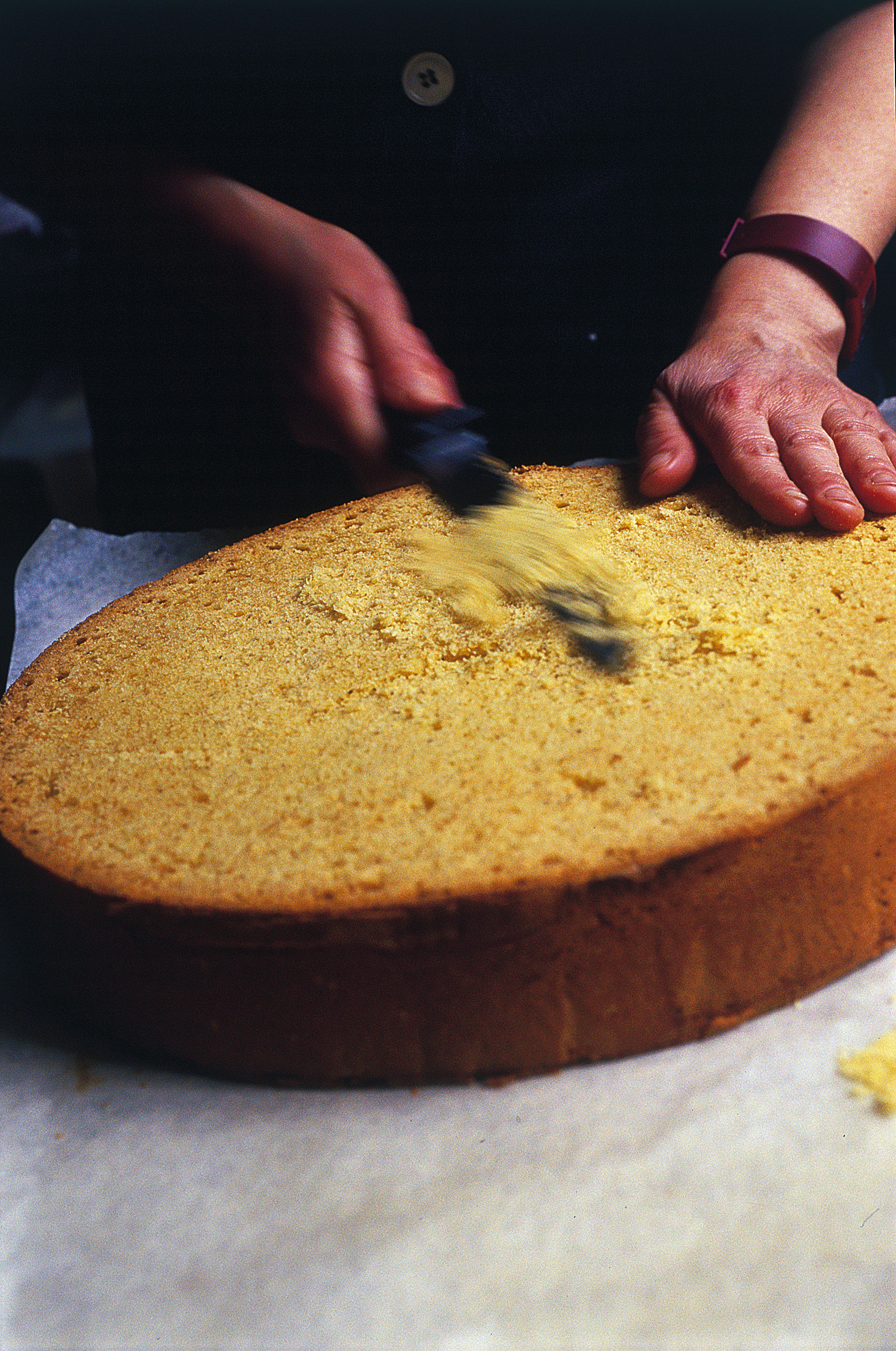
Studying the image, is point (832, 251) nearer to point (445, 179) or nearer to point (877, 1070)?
point (445, 179)

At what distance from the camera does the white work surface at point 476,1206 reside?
0.98m

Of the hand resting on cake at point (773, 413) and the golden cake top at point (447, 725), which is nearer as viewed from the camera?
the golden cake top at point (447, 725)

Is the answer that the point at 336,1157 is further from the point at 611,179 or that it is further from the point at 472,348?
the point at 611,179

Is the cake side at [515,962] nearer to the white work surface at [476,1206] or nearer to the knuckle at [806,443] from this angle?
the white work surface at [476,1206]

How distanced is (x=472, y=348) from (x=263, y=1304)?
2.09 m

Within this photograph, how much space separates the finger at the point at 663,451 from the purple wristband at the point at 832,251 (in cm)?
50

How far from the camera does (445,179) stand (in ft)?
7.20

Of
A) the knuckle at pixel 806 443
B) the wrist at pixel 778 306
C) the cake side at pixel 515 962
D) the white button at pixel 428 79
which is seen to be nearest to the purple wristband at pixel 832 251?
the wrist at pixel 778 306

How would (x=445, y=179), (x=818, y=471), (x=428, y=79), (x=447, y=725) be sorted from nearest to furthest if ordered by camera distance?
(x=447, y=725), (x=818, y=471), (x=428, y=79), (x=445, y=179)

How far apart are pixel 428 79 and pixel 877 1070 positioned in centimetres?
203

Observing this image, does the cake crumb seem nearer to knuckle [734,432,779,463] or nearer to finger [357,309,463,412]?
knuckle [734,432,779,463]

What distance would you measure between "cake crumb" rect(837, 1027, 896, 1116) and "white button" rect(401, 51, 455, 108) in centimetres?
197

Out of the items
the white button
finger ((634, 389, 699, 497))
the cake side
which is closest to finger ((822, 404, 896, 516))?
finger ((634, 389, 699, 497))

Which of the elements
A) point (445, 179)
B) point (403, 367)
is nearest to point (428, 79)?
point (445, 179)
